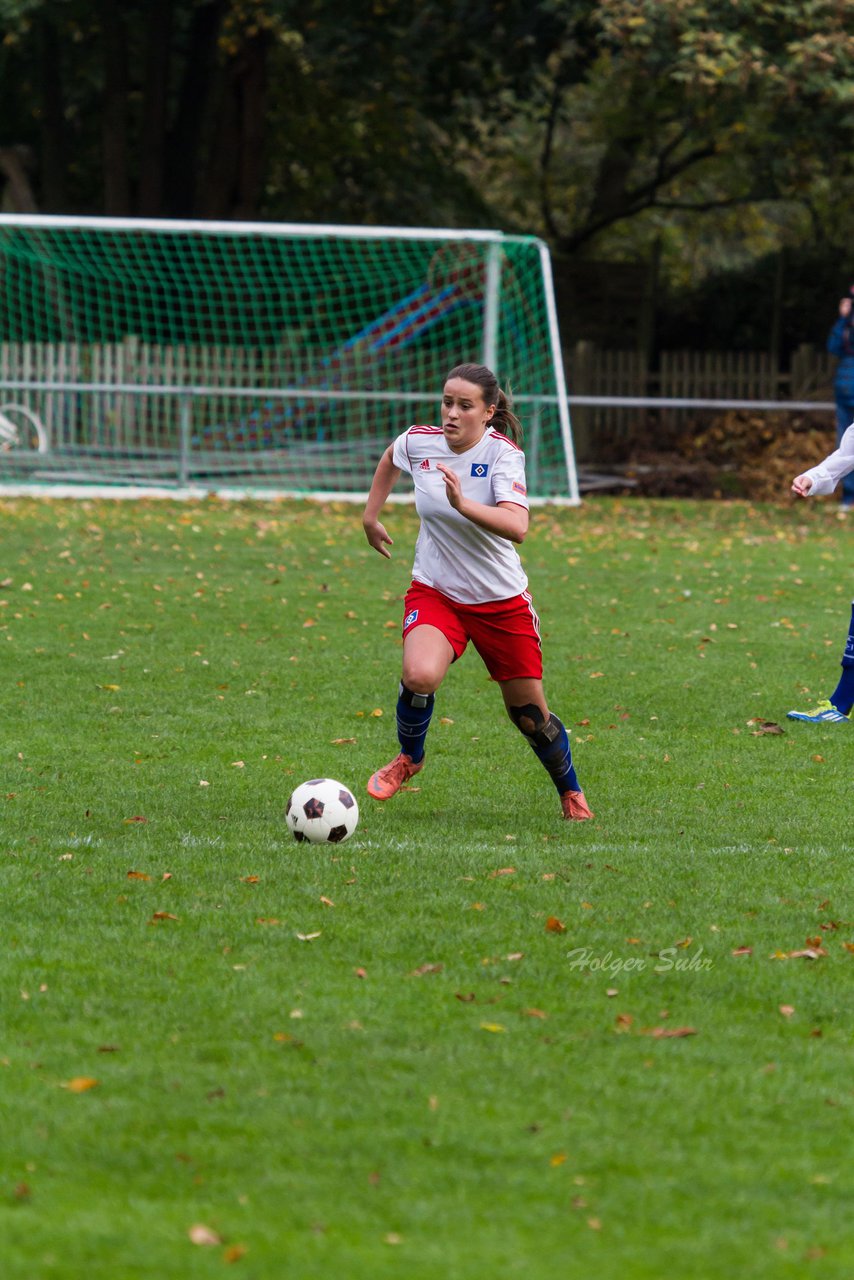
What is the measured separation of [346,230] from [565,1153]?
1610 cm

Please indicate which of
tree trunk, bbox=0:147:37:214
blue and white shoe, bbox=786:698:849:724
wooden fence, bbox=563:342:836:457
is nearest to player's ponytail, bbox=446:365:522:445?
blue and white shoe, bbox=786:698:849:724

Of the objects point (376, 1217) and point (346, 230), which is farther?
point (346, 230)

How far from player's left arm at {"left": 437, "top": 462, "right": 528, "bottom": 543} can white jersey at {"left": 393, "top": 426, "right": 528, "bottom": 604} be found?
0.19 feet

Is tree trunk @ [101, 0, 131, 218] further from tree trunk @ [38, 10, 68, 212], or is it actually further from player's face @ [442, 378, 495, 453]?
player's face @ [442, 378, 495, 453]

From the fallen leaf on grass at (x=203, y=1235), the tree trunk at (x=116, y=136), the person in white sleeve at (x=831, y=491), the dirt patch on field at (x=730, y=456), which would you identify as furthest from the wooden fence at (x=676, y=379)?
the fallen leaf on grass at (x=203, y=1235)

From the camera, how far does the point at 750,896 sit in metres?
5.43

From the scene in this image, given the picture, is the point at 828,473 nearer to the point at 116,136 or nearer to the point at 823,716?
the point at 823,716

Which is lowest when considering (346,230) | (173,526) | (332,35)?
(173,526)

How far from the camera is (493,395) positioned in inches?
239

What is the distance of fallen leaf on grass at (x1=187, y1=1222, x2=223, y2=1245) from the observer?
313cm

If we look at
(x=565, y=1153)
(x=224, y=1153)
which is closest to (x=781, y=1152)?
(x=565, y=1153)

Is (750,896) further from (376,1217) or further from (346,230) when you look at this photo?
(346,230)

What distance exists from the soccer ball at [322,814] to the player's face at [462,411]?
4.40ft

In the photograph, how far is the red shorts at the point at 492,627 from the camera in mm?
6246
